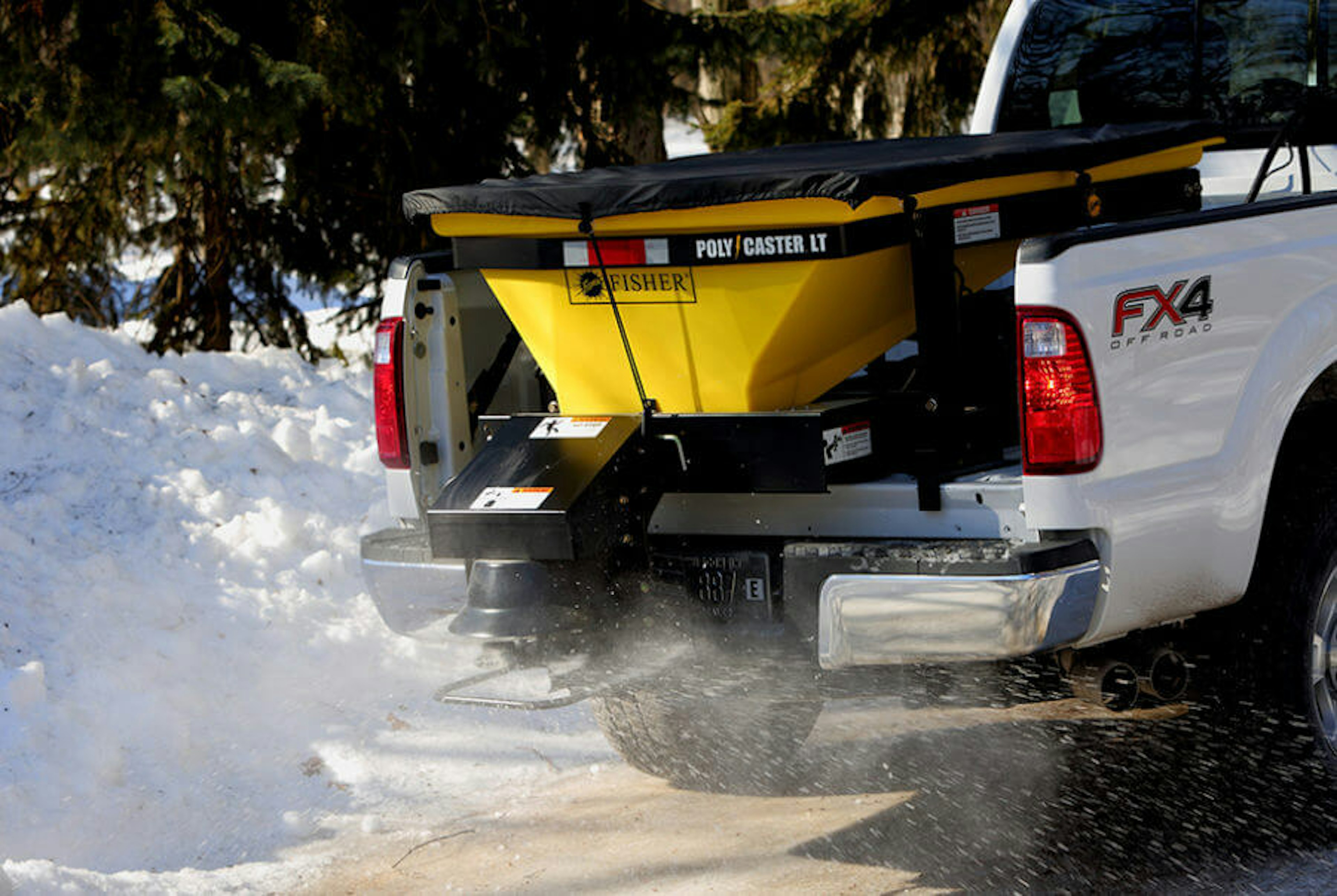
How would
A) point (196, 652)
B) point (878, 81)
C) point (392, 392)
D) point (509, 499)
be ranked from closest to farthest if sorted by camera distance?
point (509, 499) → point (392, 392) → point (196, 652) → point (878, 81)

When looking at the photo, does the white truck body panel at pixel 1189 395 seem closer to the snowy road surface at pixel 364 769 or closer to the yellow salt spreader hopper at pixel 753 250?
the yellow salt spreader hopper at pixel 753 250

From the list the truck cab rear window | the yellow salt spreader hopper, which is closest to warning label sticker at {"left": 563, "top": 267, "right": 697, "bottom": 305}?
the yellow salt spreader hopper

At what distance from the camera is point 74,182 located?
31.7 feet

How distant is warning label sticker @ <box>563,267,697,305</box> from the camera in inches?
161

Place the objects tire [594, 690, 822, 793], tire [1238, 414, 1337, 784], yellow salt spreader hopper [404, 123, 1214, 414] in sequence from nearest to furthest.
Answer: yellow salt spreader hopper [404, 123, 1214, 414]
tire [1238, 414, 1337, 784]
tire [594, 690, 822, 793]

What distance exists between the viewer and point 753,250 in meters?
3.93

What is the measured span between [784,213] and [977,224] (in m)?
0.64

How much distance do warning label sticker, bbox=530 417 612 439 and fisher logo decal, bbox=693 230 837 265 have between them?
521 mm

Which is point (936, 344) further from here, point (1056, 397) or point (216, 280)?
point (216, 280)

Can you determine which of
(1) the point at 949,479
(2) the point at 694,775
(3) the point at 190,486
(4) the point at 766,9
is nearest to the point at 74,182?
(3) the point at 190,486

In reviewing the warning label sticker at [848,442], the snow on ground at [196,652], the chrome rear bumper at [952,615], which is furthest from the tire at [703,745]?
the chrome rear bumper at [952,615]

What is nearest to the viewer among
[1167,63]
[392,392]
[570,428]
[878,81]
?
[570,428]

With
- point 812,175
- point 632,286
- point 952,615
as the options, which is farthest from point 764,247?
point 952,615

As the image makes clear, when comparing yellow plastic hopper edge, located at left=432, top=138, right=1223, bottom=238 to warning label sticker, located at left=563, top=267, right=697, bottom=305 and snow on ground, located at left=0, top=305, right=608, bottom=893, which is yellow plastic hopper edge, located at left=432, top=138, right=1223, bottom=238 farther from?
snow on ground, located at left=0, top=305, right=608, bottom=893
